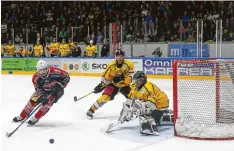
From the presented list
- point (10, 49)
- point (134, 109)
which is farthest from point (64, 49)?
point (134, 109)

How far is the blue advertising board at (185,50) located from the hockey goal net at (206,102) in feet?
23.8

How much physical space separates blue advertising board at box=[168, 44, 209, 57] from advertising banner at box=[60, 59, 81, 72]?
2853 millimetres

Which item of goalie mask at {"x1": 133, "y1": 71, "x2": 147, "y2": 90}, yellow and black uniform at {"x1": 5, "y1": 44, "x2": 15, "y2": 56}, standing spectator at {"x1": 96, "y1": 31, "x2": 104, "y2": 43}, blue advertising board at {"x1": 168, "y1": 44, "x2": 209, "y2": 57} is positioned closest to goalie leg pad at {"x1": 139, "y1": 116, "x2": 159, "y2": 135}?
goalie mask at {"x1": 133, "y1": 71, "x2": 147, "y2": 90}

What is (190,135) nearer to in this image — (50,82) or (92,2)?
(50,82)

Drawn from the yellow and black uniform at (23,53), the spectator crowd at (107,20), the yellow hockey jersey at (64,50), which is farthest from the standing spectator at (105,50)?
the yellow and black uniform at (23,53)

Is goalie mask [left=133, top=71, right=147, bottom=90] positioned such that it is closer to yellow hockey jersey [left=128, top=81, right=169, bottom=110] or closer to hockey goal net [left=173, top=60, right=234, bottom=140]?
yellow hockey jersey [left=128, top=81, right=169, bottom=110]

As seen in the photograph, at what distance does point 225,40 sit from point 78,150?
8.65m

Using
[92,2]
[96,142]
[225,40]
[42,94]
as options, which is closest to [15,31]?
[92,2]

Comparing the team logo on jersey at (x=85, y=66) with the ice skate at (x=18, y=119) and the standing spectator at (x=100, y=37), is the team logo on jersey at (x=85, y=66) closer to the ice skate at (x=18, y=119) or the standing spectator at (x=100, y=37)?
the standing spectator at (x=100, y=37)

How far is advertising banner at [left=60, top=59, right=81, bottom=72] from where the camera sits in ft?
48.3

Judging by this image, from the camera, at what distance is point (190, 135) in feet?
17.6

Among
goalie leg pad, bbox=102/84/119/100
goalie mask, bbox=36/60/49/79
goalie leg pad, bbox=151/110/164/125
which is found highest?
goalie mask, bbox=36/60/49/79

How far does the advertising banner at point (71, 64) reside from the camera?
48.3 feet

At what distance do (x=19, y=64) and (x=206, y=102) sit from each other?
1114 cm
